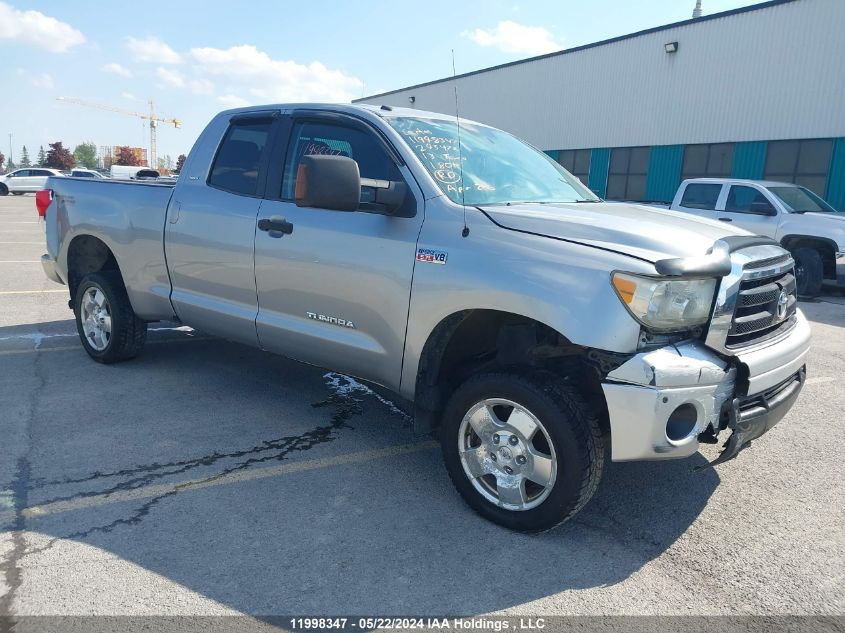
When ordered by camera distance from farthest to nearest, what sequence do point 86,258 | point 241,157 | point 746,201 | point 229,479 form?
point 746,201 < point 86,258 < point 241,157 < point 229,479

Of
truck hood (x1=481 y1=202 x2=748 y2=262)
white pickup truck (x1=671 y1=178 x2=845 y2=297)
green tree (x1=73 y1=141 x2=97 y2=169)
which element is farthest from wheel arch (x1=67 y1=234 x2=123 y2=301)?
green tree (x1=73 y1=141 x2=97 y2=169)

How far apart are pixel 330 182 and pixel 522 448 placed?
1.60 metres

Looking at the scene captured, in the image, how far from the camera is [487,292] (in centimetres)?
308

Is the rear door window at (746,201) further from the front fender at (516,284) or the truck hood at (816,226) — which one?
the front fender at (516,284)

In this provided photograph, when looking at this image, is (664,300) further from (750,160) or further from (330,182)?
(750,160)

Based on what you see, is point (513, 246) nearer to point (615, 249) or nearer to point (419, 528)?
point (615, 249)

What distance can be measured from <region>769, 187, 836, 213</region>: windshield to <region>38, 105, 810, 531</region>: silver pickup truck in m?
8.55

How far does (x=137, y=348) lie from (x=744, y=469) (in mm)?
4653

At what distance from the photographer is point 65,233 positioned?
5.67 metres

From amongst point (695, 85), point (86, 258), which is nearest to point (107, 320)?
point (86, 258)

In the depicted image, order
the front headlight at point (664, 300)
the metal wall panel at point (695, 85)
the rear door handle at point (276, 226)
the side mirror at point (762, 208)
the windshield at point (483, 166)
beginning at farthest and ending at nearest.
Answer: the metal wall panel at point (695, 85), the side mirror at point (762, 208), the rear door handle at point (276, 226), the windshield at point (483, 166), the front headlight at point (664, 300)

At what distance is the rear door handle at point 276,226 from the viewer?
3979 millimetres

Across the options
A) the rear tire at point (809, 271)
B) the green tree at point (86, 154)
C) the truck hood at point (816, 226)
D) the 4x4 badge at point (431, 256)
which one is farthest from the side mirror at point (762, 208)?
the green tree at point (86, 154)

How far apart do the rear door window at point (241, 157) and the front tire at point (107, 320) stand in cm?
144
